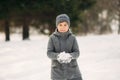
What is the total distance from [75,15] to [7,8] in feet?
13.0

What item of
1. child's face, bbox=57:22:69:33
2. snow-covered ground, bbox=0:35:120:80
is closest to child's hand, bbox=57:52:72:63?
child's face, bbox=57:22:69:33

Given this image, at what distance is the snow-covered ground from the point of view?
28.5ft

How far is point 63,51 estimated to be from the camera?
5098 mm

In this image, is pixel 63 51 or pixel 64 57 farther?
pixel 63 51

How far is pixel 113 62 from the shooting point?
995cm

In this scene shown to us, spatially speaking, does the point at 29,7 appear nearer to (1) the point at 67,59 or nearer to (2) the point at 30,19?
(2) the point at 30,19

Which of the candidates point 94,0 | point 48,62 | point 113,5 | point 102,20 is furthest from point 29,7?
point 102,20

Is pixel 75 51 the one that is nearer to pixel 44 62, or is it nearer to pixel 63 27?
pixel 63 27

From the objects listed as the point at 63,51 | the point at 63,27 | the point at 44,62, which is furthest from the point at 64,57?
the point at 44,62

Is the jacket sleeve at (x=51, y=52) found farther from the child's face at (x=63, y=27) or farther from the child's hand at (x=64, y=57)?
the child's face at (x=63, y=27)

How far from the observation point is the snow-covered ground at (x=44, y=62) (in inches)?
342

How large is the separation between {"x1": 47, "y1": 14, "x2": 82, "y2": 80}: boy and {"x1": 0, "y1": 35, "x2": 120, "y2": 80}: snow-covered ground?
10.5 feet

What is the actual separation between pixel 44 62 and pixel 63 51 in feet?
17.6

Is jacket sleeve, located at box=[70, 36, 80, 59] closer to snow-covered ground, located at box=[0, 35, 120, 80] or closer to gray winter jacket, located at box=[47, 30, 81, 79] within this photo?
gray winter jacket, located at box=[47, 30, 81, 79]
